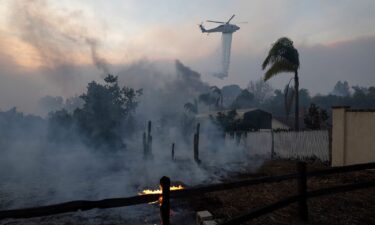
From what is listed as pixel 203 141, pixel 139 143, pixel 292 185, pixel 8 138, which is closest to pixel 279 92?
pixel 139 143

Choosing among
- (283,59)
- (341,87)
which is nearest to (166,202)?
(283,59)

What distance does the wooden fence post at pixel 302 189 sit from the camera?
6633mm

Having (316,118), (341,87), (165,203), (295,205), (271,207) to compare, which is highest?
(341,87)

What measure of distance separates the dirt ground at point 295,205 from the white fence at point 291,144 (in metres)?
5.48

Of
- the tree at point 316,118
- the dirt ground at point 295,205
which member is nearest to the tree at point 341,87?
the tree at point 316,118

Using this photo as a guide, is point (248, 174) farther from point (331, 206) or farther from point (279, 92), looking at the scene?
point (279, 92)

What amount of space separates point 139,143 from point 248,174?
39.1 m

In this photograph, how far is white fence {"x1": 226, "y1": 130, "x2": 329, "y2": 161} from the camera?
60.4ft

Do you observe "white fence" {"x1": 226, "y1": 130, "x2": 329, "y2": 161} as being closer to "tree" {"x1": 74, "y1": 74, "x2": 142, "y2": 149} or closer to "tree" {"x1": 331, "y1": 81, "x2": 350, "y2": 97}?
"tree" {"x1": 74, "y1": 74, "x2": 142, "y2": 149}

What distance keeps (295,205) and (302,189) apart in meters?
1.84

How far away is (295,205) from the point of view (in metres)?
8.34

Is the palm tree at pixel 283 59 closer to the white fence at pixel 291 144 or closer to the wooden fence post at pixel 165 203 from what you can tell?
the white fence at pixel 291 144

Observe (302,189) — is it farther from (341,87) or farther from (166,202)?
(341,87)

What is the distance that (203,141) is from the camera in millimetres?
42094
